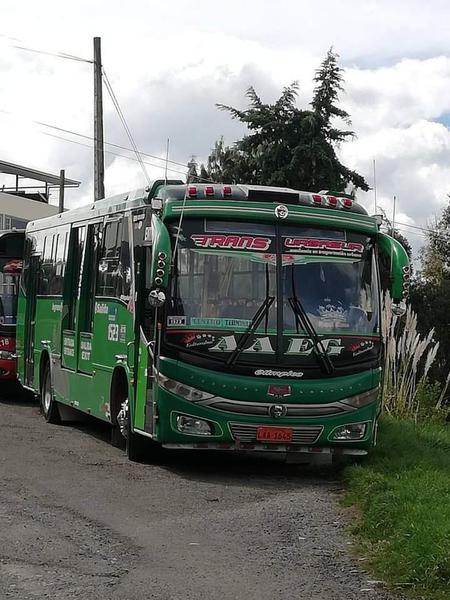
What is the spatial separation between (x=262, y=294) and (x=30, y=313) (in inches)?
308

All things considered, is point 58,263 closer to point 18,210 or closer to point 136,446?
point 136,446

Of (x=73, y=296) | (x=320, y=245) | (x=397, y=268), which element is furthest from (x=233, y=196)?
(x=73, y=296)

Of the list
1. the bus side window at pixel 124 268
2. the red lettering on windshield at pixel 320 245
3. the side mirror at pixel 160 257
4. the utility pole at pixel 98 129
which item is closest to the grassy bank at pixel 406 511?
the red lettering on windshield at pixel 320 245

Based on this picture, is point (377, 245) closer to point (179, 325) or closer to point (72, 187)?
point (179, 325)

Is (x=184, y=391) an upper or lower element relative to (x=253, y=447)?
upper

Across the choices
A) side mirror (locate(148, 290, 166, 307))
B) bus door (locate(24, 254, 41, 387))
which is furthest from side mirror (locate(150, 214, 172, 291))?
bus door (locate(24, 254, 41, 387))

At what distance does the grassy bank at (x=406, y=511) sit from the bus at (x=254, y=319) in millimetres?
692

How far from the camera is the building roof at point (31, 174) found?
179 ft

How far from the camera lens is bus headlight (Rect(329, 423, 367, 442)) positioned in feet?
38.2

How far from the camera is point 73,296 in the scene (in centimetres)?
1539

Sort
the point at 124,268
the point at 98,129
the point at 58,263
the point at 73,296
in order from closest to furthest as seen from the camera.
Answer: the point at 124,268, the point at 73,296, the point at 58,263, the point at 98,129

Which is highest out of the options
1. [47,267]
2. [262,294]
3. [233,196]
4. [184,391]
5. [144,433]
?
[233,196]

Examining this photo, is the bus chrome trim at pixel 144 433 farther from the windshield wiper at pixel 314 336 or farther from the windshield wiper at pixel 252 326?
the windshield wiper at pixel 314 336

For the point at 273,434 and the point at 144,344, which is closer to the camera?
the point at 273,434
